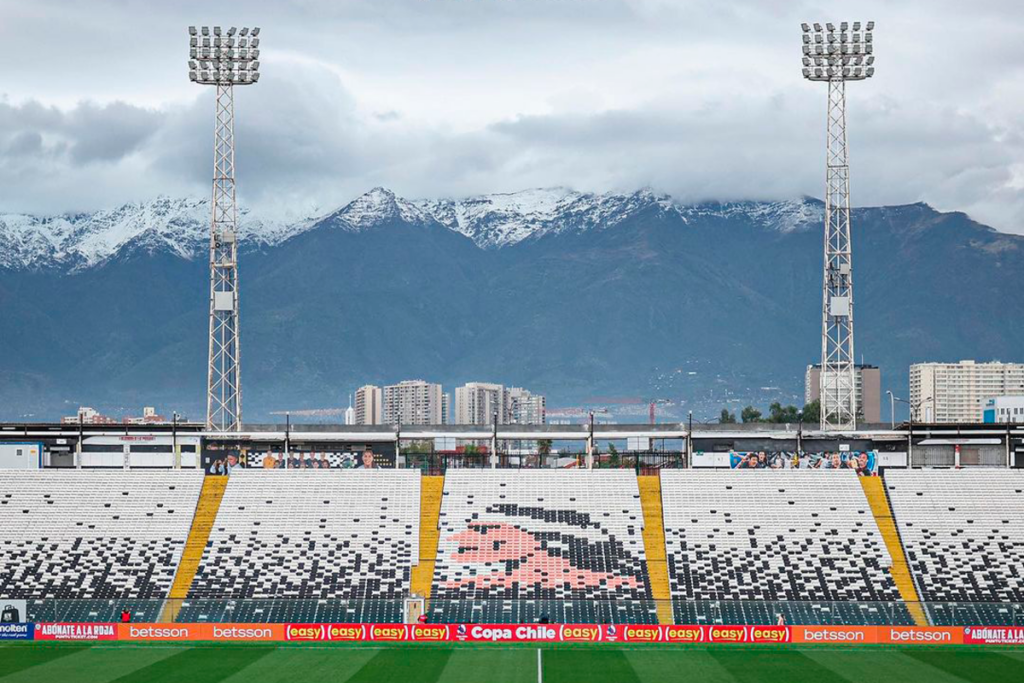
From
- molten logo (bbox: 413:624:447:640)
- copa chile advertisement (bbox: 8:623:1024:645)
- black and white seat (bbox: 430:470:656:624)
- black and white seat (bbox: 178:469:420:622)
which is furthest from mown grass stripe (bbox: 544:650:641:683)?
black and white seat (bbox: 178:469:420:622)

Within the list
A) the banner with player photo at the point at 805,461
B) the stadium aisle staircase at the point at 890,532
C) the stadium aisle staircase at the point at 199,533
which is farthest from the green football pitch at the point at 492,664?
the banner with player photo at the point at 805,461

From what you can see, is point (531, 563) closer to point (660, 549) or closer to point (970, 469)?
point (660, 549)

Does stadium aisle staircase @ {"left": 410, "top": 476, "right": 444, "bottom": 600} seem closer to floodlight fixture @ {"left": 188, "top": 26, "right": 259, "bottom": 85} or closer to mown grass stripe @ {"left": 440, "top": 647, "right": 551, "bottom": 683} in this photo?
mown grass stripe @ {"left": 440, "top": 647, "right": 551, "bottom": 683}

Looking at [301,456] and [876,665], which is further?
[301,456]

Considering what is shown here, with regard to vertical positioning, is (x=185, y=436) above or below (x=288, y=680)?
above

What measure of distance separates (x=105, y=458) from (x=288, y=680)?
150 ft

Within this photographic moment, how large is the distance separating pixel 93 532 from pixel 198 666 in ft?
82.2

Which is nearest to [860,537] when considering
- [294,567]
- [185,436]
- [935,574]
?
[935,574]

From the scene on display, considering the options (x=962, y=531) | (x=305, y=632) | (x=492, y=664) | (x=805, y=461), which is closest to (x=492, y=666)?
(x=492, y=664)

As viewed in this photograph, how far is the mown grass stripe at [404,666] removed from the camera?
177 ft

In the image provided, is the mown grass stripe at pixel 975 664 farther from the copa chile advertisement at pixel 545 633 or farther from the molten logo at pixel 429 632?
the molten logo at pixel 429 632

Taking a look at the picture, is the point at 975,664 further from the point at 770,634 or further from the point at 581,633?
the point at 581,633

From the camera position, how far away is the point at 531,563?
76062 mm

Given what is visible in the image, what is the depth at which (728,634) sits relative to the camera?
62.7 m
